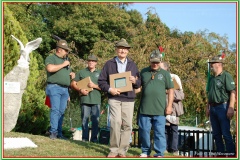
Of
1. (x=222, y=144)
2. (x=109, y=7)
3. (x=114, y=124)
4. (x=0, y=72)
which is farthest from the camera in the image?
(x=109, y=7)

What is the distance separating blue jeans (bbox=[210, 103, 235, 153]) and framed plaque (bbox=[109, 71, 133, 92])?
75.6 inches

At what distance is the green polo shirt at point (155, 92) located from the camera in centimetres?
645

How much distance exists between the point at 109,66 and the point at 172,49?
5307 mm

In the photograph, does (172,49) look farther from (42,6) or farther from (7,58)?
(42,6)

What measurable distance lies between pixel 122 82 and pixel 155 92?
0.65 m

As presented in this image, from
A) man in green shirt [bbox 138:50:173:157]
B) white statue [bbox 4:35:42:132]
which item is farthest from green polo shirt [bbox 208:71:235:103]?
white statue [bbox 4:35:42:132]

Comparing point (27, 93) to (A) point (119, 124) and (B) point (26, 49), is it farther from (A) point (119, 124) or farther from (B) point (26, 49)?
(A) point (119, 124)

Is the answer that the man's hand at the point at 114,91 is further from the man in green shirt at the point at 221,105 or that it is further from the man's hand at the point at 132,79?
the man in green shirt at the point at 221,105

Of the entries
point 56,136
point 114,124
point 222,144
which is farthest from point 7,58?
point 222,144

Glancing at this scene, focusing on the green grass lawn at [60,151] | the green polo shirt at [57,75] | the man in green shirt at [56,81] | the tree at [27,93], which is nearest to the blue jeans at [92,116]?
the man in green shirt at [56,81]

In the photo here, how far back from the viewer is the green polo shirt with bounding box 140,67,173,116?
645 cm

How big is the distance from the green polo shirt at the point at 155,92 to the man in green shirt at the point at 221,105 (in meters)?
1.10

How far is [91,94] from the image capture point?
864cm

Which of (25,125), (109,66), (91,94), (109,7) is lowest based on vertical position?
(25,125)
